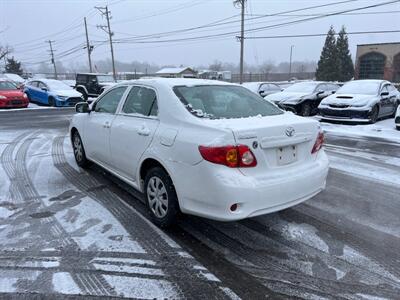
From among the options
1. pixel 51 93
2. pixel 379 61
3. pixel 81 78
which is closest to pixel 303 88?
pixel 51 93

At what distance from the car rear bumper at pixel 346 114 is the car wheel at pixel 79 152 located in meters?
9.04

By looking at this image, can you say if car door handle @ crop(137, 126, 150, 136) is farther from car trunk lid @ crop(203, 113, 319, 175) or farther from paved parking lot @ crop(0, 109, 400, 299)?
paved parking lot @ crop(0, 109, 400, 299)

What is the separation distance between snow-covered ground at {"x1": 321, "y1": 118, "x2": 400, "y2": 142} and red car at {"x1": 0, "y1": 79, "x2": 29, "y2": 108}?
1478 cm

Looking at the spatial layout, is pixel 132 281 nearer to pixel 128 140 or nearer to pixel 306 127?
pixel 128 140

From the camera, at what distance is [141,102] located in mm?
4258

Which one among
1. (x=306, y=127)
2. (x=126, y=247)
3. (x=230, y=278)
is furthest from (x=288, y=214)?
(x=126, y=247)

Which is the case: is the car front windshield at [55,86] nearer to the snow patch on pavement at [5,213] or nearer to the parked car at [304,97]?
the parked car at [304,97]

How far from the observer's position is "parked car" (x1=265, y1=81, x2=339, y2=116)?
13.6 metres

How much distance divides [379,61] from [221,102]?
160ft

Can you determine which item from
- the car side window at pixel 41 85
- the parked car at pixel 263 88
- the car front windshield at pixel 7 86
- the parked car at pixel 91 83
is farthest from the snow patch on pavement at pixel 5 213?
the parked car at pixel 91 83

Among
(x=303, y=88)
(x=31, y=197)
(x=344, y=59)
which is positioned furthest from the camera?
(x=344, y=59)

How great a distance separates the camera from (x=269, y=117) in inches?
146

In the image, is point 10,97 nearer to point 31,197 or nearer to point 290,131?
point 31,197

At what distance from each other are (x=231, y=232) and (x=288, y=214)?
0.89 meters
